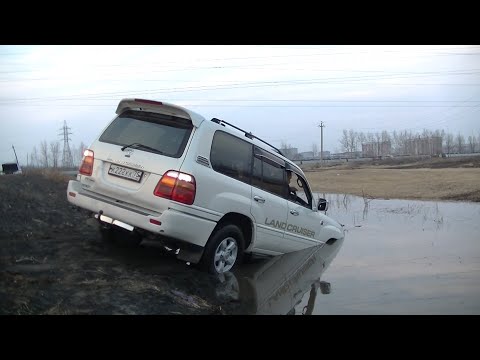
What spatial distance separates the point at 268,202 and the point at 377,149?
216 ft

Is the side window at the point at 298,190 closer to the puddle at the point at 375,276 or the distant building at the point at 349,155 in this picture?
the puddle at the point at 375,276

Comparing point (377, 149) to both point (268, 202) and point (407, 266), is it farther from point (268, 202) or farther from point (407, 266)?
point (268, 202)

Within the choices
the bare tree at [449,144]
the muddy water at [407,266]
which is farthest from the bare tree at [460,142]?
the muddy water at [407,266]

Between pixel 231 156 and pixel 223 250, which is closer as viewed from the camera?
pixel 223 250

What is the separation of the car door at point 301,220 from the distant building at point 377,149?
2311 inches

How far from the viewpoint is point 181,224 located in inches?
176

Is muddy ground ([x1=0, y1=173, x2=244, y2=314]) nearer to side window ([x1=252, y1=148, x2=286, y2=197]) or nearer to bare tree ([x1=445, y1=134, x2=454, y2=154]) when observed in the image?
side window ([x1=252, y1=148, x2=286, y2=197])

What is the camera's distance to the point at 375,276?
577 cm

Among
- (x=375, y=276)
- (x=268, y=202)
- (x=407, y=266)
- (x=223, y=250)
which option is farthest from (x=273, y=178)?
(x=407, y=266)

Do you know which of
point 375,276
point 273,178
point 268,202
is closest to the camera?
point 268,202

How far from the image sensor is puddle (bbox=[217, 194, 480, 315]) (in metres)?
4.61

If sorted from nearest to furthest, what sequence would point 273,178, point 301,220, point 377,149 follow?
point 273,178, point 301,220, point 377,149
